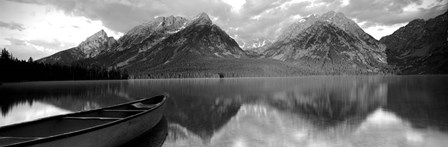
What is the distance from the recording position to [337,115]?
28125 millimetres

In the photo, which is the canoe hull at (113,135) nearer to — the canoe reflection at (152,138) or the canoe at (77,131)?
the canoe at (77,131)

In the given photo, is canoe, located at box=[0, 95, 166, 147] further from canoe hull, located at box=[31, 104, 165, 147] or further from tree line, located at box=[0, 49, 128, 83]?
tree line, located at box=[0, 49, 128, 83]

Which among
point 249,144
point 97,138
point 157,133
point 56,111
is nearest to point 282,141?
point 249,144

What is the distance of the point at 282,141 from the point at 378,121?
11251 millimetres

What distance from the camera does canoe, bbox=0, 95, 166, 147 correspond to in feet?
41.1

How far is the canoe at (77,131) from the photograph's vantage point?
1252 cm

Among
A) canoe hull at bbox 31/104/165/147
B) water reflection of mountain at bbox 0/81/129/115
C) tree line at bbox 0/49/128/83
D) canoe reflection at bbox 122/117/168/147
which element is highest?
tree line at bbox 0/49/128/83

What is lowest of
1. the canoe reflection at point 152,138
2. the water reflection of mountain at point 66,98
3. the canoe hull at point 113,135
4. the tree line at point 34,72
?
the canoe reflection at point 152,138

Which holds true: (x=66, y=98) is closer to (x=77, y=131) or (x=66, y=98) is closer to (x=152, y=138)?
(x=152, y=138)

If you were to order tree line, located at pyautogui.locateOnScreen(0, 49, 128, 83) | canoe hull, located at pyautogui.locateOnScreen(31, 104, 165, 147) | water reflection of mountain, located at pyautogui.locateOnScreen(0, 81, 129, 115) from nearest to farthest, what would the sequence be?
canoe hull, located at pyautogui.locateOnScreen(31, 104, 165, 147)
water reflection of mountain, located at pyautogui.locateOnScreen(0, 81, 129, 115)
tree line, located at pyautogui.locateOnScreen(0, 49, 128, 83)

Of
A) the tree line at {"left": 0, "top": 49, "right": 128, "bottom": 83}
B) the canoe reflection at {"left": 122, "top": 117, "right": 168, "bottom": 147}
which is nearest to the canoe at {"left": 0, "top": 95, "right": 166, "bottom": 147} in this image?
the canoe reflection at {"left": 122, "top": 117, "right": 168, "bottom": 147}

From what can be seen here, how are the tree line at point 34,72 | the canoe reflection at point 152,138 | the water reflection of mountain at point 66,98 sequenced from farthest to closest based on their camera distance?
the tree line at point 34,72 < the water reflection of mountain at point 66,98 < the canoe reflection at point 152,138

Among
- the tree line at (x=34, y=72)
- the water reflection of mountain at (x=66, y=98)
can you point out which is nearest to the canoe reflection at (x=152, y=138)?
the water reflection of mountain at (x=66, y=98)

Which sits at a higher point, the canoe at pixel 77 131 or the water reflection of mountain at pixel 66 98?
the canoe at pixel 77 131
